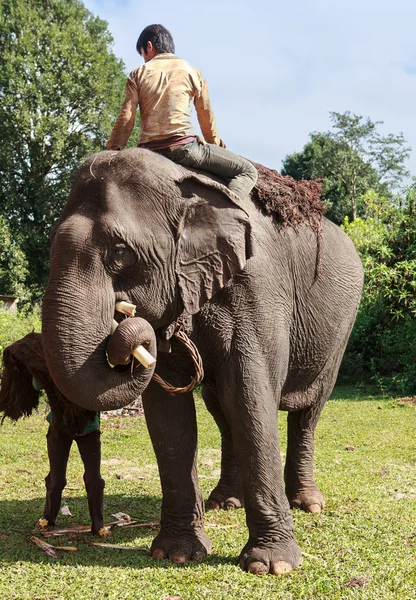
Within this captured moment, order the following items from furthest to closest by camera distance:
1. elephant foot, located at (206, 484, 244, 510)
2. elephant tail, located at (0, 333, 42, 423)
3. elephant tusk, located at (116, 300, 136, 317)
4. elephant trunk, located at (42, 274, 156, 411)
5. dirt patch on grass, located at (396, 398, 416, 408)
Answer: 1. dirt patch on grass, located at (396, 398, 416, 408)
2. elephant foot, located at (206, 484, 244, 510)
3. elephant tail, located at (0, 333, 42, 423)
4. elephant tusk, located at (116, 300, 136, 317)
5. elephant trunk, located at (42, 274, 156, 411)

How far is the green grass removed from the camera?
4.59 meters

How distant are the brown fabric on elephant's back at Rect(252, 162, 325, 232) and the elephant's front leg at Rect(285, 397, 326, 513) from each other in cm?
184

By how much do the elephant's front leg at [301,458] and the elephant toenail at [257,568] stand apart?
1.84 meters

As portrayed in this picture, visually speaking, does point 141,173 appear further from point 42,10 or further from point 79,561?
point 42,10

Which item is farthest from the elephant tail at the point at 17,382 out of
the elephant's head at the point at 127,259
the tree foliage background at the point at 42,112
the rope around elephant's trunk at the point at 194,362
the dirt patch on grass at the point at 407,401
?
the tree foliage background at the point at 42,112

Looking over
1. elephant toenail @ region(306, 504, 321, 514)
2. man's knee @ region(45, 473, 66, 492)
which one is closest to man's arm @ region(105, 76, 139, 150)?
man's knee @ region(45, 473, 66, 492)

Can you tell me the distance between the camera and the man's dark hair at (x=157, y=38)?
5.12 metres

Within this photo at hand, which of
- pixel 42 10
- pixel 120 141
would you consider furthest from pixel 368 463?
pixel 42 10

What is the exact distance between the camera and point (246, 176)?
5.04m

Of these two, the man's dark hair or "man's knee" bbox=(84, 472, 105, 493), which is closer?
the man's dark hair

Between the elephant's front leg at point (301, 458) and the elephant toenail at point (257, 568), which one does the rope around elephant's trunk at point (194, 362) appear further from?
the elephant's front leg at point (301, 458)

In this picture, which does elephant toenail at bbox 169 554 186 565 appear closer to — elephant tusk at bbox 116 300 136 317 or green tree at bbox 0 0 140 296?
elephant tusk at bbox 116 300 136 317

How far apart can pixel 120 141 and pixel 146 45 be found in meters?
0.75

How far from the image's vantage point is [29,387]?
5.94 meters
